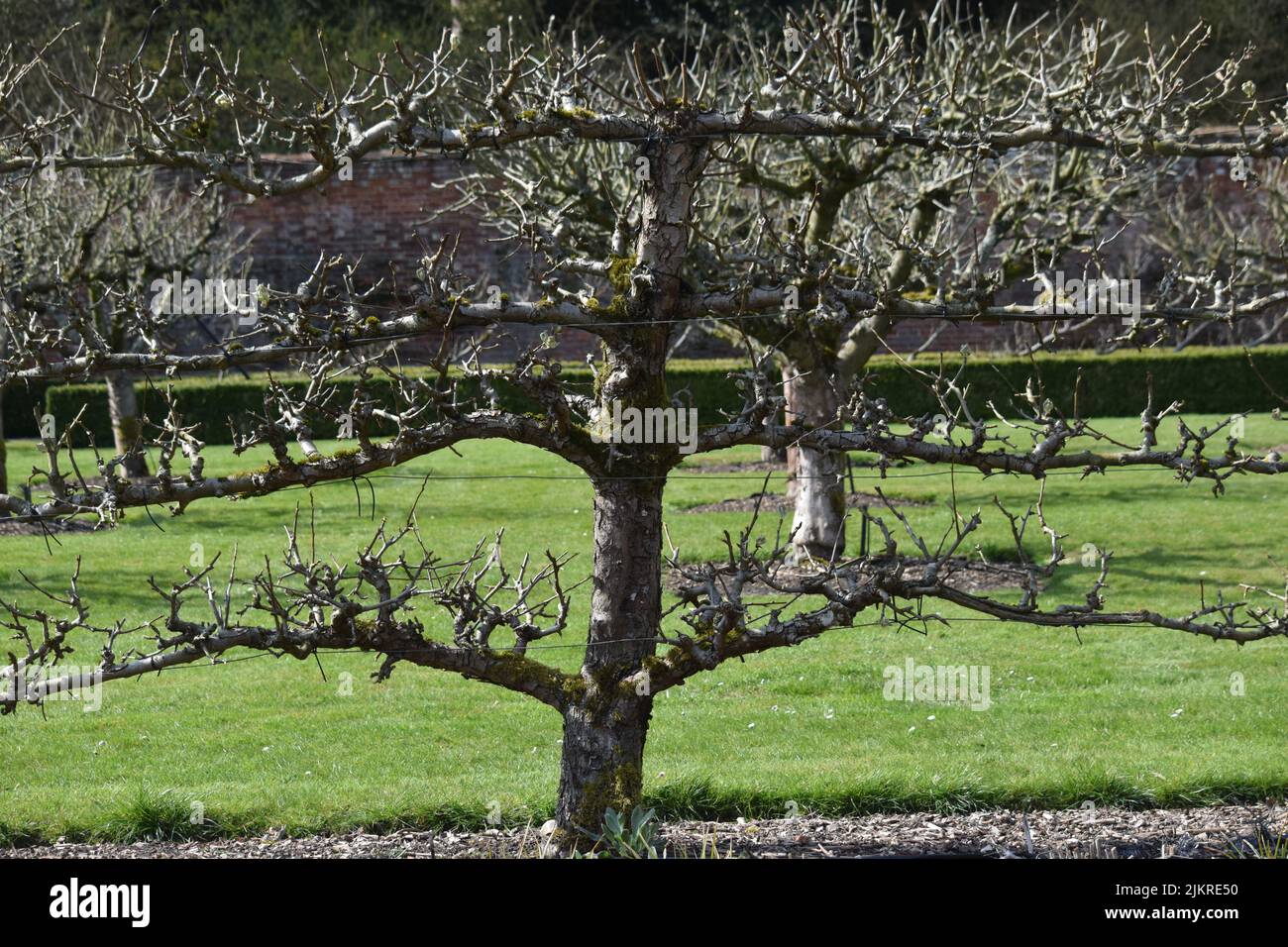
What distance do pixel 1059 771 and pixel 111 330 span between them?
10.8m

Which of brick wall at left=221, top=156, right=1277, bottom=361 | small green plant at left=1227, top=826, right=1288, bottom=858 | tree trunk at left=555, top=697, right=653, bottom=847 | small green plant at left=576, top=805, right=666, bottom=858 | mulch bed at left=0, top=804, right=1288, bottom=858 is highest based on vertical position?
brick wall at left=221, top=156, right=1277, bottom=361

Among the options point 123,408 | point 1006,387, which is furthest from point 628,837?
point 1006,387

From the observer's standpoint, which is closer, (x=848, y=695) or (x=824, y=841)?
(x=824, y=841)

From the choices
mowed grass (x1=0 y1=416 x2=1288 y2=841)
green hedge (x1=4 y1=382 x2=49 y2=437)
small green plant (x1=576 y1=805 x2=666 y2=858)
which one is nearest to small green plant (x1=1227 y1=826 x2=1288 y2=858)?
mowed grass (x1=0 y1=416 x2=1288 y2=841)

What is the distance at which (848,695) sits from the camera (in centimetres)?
863

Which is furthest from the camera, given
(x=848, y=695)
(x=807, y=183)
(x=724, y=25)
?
(x=724, y=25)

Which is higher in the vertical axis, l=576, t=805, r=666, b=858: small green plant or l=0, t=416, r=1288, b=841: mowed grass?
l=576, t=805, r=666, b=858: small green plant

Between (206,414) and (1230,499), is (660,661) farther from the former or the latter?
(206,414)

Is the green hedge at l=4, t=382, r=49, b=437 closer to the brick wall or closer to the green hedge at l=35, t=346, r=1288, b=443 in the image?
the green hedge at l=35, t=346, r=1288, b=443

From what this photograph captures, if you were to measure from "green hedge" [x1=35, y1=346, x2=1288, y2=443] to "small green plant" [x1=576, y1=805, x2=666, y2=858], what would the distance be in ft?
47.9

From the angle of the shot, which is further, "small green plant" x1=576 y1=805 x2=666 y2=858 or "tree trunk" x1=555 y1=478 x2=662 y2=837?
"tree trunk" x1=555 y1=478 x2=662 y2=837
